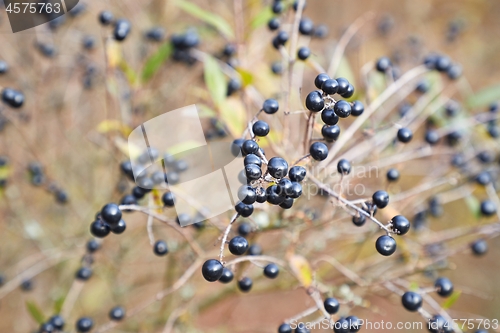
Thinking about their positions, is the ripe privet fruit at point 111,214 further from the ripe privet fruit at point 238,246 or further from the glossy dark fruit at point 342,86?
the glossy dark fruit at point 342,86

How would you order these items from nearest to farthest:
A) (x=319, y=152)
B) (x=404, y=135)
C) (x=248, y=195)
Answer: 1. (x=248, y=195)
2. (x=319, y=152)
3. (x=404, y=135)

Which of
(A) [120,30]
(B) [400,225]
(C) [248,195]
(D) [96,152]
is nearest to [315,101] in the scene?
(C) [248,195]

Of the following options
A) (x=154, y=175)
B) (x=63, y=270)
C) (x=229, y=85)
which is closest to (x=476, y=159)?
(x=229, y=85)

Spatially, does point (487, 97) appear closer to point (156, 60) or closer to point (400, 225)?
point (400, 225)

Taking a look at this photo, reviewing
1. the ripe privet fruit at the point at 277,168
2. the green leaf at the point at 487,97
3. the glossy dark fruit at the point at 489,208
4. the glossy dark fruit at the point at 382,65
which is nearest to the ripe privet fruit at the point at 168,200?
the ripe privet fruit at the point at 277,168

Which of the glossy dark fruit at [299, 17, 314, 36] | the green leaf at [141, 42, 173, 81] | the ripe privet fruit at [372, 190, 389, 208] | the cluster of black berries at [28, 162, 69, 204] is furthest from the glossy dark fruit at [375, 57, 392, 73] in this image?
the cluster of black berries at [28, 162, 69, 204]

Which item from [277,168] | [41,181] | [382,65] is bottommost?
[41,181]

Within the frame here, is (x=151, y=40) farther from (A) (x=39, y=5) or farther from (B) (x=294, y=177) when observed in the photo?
(B) (x=294, y=177)
